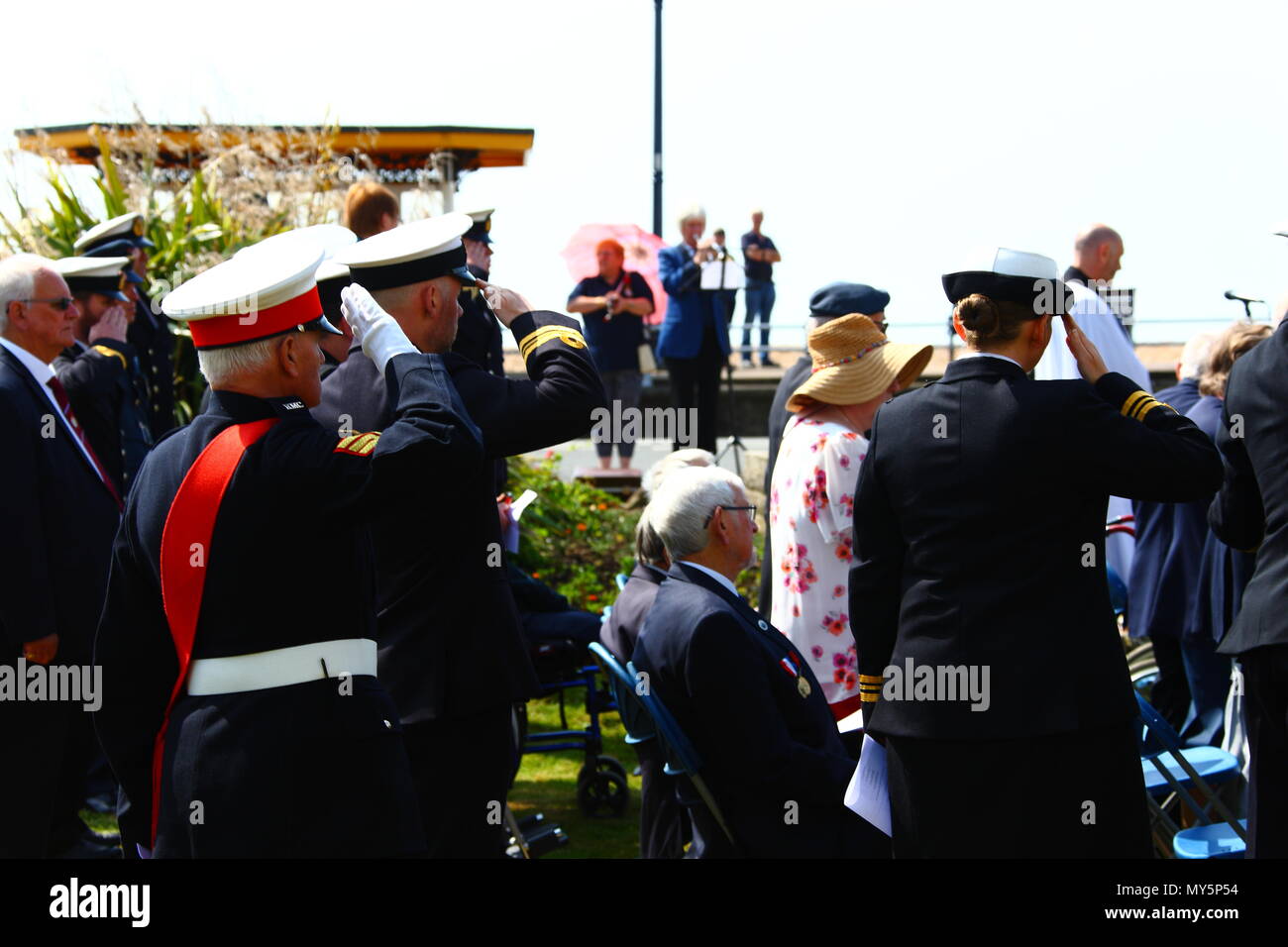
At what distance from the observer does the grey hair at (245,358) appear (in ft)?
10.1

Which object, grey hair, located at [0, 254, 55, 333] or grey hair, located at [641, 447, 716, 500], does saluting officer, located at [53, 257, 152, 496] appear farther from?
grey hair, located at [641, 447, 716, 500]

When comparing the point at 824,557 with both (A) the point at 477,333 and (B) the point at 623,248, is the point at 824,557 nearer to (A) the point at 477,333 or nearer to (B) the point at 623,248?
(A) the point at 477,333

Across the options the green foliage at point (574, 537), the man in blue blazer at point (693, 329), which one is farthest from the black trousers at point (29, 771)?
→ the man in blue blazer at point (693, 329)

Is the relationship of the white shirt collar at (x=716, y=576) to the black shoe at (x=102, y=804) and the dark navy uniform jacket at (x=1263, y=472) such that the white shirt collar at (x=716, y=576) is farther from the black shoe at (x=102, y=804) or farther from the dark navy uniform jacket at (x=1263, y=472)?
the black shoe at (x=102, y=804)

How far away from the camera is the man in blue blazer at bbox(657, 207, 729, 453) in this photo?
1073 cm

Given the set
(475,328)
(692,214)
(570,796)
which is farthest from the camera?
(692,214)

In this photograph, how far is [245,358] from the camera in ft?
10.1

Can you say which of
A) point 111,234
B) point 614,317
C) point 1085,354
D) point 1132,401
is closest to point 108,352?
point 111,234

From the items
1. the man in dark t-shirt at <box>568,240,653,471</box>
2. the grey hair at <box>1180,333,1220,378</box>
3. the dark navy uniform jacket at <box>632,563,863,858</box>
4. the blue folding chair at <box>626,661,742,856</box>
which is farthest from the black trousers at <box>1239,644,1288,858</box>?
the man in dark t-shirt at <box>568,240,653,471</box>

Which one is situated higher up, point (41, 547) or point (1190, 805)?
point (41, 547)

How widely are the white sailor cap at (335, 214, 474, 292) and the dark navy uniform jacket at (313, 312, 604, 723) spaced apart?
0.22 m

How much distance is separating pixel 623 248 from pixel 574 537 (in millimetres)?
3209

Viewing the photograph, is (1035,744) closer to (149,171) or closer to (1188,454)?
(1188,454)
